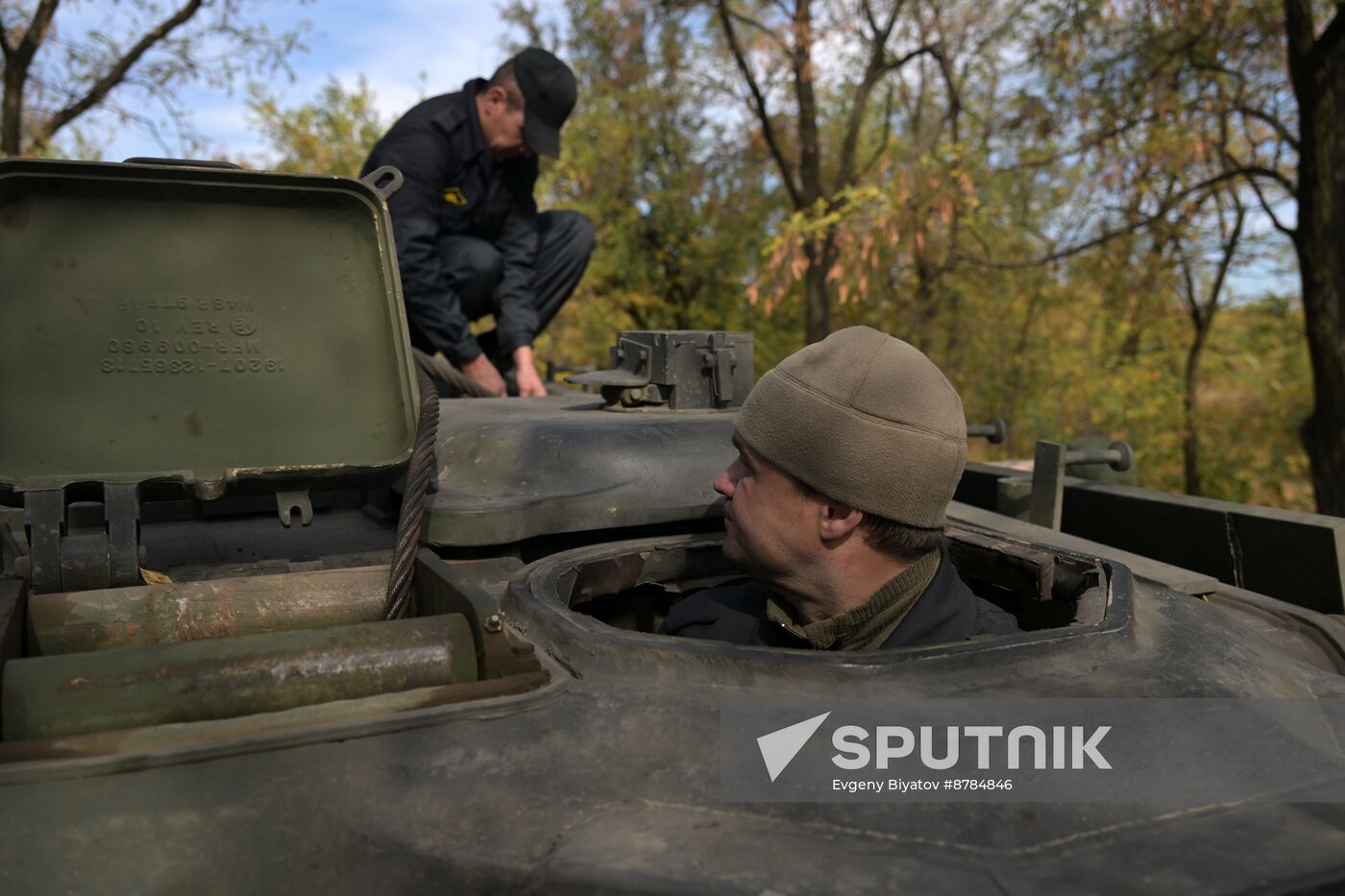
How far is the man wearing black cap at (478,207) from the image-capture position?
14.4 feet

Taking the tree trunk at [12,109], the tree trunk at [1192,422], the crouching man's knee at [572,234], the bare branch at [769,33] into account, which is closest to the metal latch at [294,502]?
the crouching man's knee at [572,234]

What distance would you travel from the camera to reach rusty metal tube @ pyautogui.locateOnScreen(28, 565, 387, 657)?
74.0 inches

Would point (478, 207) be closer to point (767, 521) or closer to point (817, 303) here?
point (767, 521)

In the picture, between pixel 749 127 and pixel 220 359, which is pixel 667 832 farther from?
pixel 749 127

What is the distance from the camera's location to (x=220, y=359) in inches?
88.2

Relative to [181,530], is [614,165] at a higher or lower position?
higher

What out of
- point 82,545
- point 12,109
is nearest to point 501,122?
point 82,545

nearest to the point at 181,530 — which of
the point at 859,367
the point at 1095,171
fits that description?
the point at 859,367

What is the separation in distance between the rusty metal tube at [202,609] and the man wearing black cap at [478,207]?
2.21 metres

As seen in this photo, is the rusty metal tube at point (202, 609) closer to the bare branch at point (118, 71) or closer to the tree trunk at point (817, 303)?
the tree trunk at point (817, 303)

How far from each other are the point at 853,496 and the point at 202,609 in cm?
111

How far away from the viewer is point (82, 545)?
2031mm

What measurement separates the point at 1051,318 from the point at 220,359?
16192mm

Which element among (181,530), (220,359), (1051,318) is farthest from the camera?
(1051,318)
